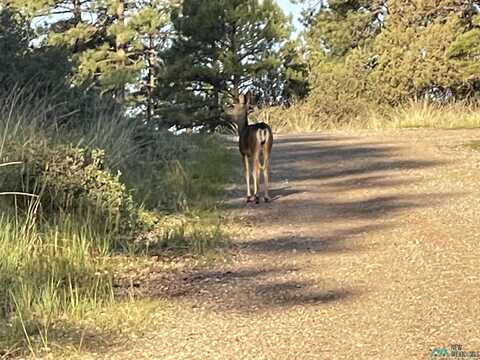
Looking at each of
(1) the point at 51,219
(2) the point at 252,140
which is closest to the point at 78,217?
(1) the point at 51,219

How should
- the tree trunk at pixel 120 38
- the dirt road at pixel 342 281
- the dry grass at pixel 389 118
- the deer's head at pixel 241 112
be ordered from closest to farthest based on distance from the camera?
the dirt road at pixel 342 281 → the deer's head at pixel 241 112 → the dry grass at pixel 389 118 → the tree trunk at pixel 120 38

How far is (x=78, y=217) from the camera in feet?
23.4

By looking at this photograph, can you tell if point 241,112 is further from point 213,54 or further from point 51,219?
point 213,54

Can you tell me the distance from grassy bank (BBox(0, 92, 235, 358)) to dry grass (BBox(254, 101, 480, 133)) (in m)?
9.20

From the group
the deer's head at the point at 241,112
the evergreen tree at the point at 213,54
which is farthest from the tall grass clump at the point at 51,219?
the evergreen tree at the point at 213,54

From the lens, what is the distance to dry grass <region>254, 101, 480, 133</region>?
1877 cm

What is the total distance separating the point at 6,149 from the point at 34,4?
1265 inches

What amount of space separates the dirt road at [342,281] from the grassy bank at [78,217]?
0.51 metres

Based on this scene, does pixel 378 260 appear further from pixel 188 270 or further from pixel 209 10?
pixel 209 10

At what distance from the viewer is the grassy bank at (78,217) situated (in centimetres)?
489

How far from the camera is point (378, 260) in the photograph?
19.9ft

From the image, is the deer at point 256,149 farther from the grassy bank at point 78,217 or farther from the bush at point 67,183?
the bush at point 67,183

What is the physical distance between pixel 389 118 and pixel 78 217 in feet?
53.1

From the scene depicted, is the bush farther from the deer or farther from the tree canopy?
the tree canopy
